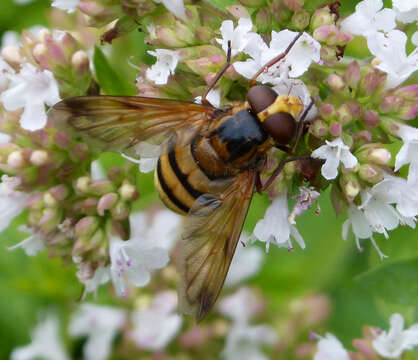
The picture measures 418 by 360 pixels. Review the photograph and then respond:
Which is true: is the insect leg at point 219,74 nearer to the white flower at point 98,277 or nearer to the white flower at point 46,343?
the white flower at point 98,277

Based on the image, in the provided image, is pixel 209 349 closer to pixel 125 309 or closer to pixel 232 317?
pixel 232 317

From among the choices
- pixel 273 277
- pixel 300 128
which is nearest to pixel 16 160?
pixel 300 128

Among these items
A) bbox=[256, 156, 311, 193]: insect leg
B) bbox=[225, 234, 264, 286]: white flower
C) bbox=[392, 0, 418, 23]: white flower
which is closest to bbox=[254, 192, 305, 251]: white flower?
bbox=[256, 156, 311, 193]: insect leg

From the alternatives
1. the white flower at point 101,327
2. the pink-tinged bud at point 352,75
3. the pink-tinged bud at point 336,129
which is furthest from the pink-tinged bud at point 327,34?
the white flower at point 101,327

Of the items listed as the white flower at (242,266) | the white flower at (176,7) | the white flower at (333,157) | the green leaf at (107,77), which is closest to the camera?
the white flower at (333,157)

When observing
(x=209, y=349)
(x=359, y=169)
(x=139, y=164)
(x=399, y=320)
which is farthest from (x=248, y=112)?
(x=209, y=349)

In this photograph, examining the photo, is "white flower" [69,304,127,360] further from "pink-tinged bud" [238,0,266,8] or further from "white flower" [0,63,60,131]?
"pink-tinged bud" [238,0,266,8]
